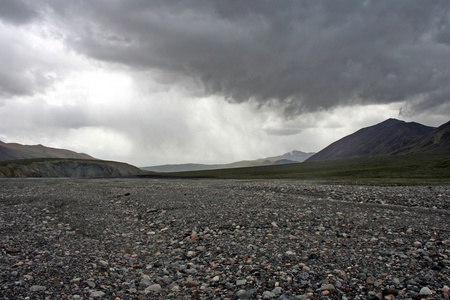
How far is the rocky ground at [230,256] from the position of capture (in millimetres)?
7344

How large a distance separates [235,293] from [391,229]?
9.51 metres

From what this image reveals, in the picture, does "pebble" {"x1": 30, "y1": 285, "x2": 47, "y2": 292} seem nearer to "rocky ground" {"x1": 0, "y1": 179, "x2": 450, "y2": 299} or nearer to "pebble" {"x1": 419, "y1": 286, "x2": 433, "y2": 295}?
"rocky ground" {"x1": 0, "y1": 179, "x2": 450, "y2": 299}

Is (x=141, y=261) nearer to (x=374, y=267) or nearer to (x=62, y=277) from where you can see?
(x=62, y=277)

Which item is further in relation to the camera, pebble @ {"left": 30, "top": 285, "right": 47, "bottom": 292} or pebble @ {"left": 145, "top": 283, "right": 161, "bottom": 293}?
pebble @ {"left": 145, "top": 283, "right": 161, "bottom": 293}

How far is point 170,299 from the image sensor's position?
7.12m

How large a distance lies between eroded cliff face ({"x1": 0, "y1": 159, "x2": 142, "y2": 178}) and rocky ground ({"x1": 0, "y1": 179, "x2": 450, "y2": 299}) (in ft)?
455

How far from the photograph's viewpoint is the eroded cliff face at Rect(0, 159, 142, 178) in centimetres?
12739

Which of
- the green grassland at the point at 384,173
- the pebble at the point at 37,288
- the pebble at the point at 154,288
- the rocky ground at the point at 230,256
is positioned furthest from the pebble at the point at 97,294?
the green grassland at the point at 384,173

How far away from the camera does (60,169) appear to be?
509 feet

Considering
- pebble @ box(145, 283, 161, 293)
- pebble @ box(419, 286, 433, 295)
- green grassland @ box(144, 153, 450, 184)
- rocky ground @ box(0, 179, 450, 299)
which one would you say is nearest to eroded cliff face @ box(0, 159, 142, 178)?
green grassland @ box(144, 153, 450, 184)

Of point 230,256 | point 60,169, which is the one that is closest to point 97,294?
point 230,256

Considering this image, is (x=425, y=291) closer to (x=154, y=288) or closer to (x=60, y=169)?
(x=154, y=288)

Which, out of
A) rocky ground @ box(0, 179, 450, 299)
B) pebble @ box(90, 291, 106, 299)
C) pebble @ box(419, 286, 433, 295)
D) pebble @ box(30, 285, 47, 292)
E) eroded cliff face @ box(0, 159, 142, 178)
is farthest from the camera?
eroded cliff face @ box(0, 159, 142, 178)

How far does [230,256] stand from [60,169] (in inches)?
6823
